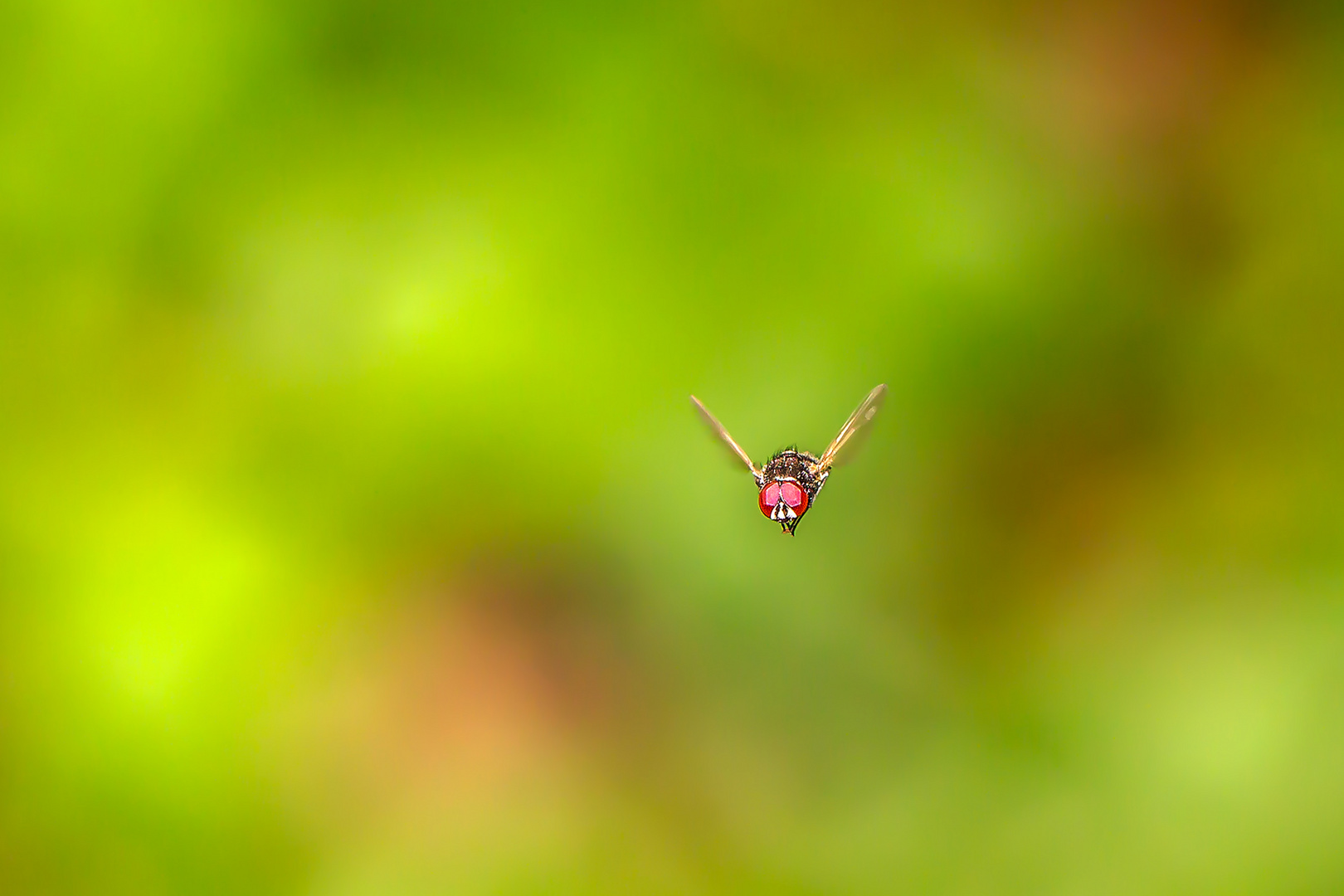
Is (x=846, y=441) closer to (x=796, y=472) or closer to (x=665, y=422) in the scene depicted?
(x=796, y=472)

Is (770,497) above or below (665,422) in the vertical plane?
below

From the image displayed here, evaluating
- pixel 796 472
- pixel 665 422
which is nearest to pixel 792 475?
pixel 796 472

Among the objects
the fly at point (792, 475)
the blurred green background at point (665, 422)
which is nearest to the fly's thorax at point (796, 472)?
the fly at point (792, 475)

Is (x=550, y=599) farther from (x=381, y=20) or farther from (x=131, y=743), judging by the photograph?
(x=381, y=20)

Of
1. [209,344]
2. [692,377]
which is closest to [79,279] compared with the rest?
[209,344]

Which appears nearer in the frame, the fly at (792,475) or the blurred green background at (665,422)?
the fly at (792,475)

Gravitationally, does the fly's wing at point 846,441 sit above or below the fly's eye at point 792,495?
above

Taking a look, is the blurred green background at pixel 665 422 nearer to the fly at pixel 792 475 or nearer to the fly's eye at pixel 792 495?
the fly at pixel 792 475

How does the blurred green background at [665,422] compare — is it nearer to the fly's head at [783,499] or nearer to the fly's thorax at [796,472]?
the fly's thorax at [796,472]
